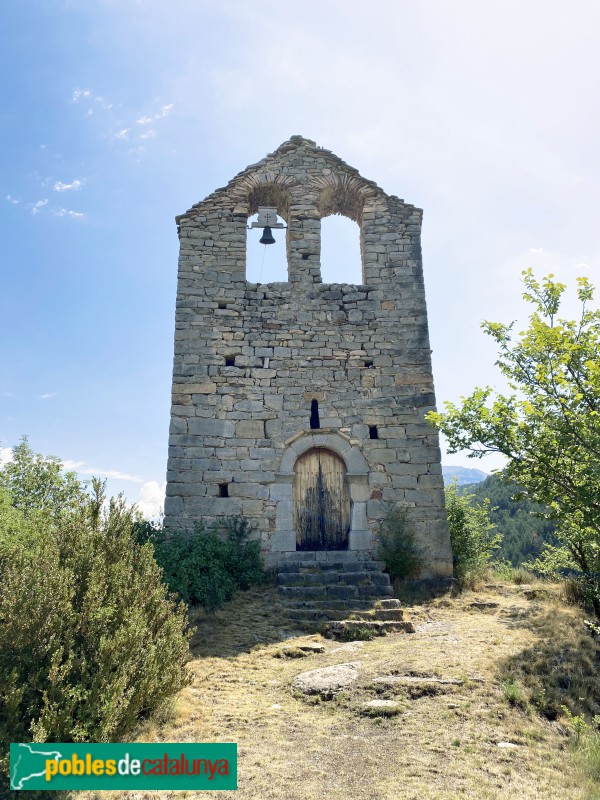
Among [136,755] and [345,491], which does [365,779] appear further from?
[345,491]

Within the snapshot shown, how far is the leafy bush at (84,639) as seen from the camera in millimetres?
3516

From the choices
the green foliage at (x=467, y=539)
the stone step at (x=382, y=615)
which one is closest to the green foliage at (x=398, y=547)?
the green foliage at (x=467, y=539)

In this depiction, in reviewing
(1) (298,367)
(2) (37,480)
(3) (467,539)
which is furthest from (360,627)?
(2) (37,480)

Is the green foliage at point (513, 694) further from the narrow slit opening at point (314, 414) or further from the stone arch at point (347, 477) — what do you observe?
the narrow slit opening at point (314, 414)

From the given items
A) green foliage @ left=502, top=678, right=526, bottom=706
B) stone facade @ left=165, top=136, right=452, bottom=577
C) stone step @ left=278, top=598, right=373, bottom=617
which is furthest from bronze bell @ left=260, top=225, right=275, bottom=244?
green foliage @ left=502, top=678, right=526, bottom=706

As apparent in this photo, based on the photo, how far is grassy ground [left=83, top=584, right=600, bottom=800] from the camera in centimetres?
347

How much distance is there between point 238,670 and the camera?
219 inches

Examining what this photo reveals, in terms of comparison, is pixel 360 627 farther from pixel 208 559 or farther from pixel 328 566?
pixel 208 559

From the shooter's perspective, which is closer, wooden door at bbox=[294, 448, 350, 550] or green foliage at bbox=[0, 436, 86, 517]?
wooden door at bbox=[294, 448, 350, 550]

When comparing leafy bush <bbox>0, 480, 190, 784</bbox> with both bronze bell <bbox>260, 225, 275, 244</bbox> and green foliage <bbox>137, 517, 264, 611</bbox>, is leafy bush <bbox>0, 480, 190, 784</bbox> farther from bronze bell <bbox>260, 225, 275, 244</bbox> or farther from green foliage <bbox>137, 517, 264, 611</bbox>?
bronze bell <bbox>260, 225, 275, 244</bbox>

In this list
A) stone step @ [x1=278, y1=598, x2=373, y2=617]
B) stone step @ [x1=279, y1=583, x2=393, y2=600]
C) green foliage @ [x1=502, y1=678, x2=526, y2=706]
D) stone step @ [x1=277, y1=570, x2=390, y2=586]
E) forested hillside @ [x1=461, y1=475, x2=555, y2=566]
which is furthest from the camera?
forested hillside @ [x1=461, y1=475, x2=555, y2=566]

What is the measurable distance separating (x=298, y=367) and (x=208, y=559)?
3.70 m

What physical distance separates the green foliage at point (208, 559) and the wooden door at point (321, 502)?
934mm

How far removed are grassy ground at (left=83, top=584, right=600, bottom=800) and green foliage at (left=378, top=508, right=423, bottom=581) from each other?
65.5 inches
